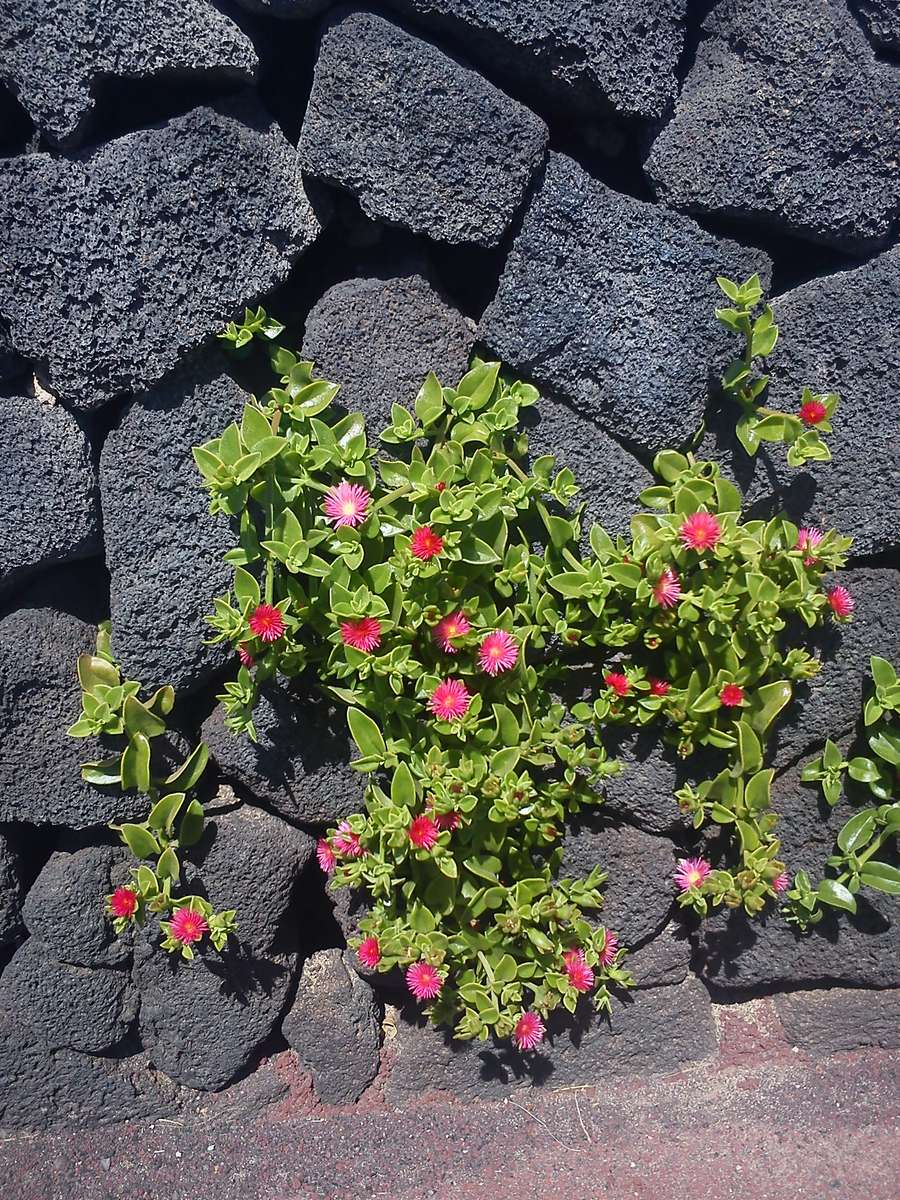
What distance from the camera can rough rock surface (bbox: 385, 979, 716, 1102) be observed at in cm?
164

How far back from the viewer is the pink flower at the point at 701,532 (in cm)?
129

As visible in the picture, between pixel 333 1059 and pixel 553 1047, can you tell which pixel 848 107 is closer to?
pixel 553 1047

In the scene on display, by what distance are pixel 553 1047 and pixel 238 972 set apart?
1.87ft

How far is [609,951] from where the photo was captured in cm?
155

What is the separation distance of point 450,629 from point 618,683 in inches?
11.2

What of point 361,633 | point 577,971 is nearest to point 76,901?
point 361,633

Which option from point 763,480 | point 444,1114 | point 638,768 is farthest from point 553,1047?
point 763,480

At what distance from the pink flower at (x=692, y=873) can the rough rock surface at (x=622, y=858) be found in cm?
3

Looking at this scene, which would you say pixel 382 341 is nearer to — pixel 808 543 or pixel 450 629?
pixel 450 629

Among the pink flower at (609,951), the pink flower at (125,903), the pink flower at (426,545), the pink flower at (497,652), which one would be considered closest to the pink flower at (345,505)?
the pink flower at (426,545)

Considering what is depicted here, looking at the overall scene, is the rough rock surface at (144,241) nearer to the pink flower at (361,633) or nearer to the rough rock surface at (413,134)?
the rough rock surface at (413,134)

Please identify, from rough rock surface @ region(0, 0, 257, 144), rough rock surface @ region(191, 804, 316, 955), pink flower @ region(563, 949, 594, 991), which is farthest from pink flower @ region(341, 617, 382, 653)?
rough rock surface @ region(0, 0, 257, 144)

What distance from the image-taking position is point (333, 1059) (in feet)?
5.44

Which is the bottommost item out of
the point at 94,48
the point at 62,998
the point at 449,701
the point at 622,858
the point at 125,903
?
the point at 62,998
